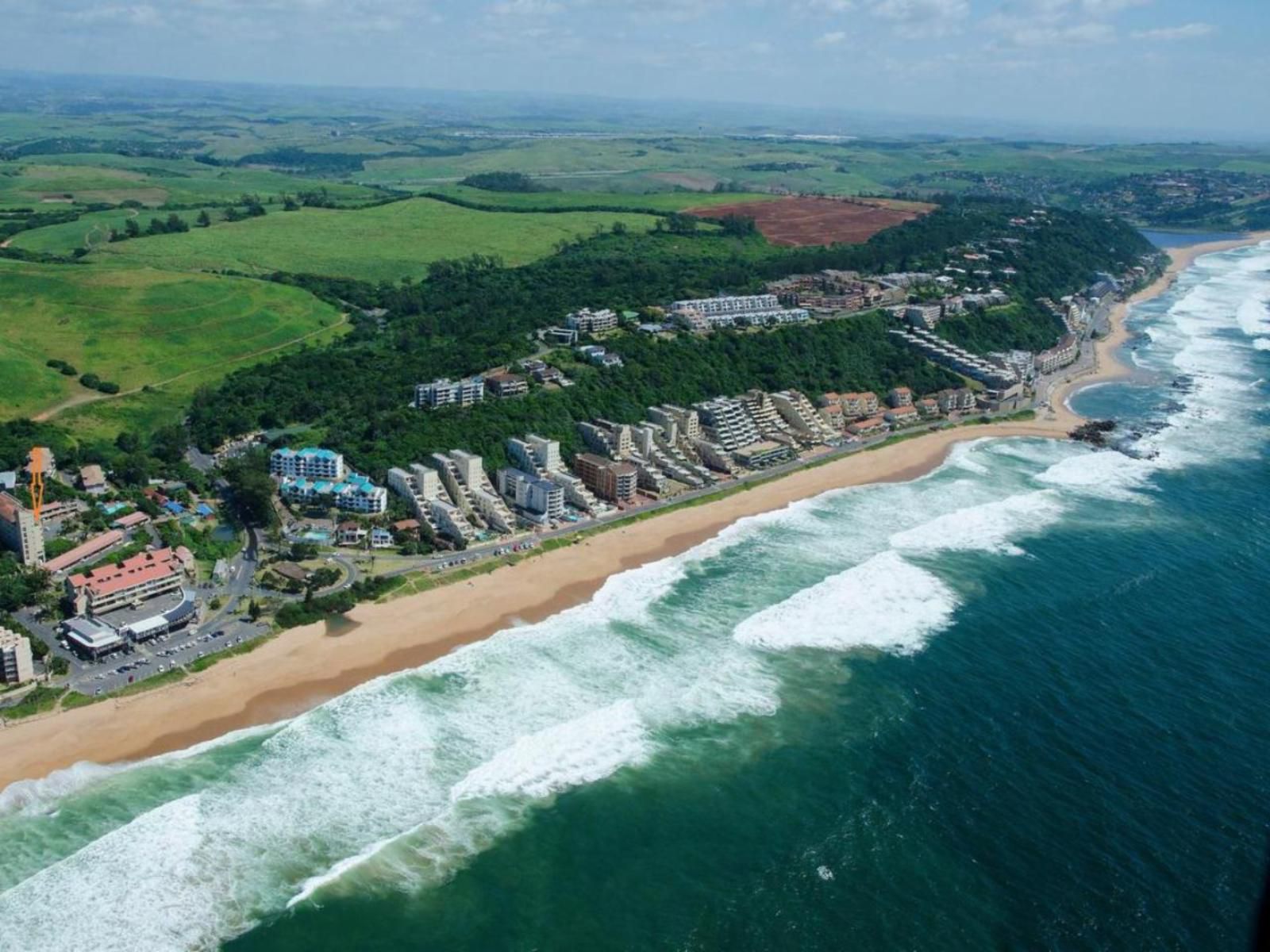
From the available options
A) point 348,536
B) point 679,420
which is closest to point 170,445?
point 348,536

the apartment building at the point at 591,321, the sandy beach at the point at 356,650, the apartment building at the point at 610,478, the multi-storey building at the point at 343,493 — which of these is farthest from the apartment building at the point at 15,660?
the apartment building at the point at 591,321

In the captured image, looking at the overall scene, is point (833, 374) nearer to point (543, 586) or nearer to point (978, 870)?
point (543, 586)

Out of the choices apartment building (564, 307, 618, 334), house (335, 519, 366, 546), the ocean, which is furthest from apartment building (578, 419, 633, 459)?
house (335, 519, 366, 546)

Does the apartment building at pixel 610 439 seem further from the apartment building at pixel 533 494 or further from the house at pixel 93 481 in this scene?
the house at pixel 93 481

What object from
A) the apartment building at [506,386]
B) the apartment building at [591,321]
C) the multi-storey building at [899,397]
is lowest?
the multi-storey building at [899,397]

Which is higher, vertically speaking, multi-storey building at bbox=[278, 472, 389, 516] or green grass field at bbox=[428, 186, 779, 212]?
green grass field at bbox=[428, 186, 779, 212]

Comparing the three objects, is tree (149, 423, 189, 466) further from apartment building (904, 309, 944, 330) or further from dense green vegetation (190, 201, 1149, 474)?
apartment building (904, 309, 944, 330)
